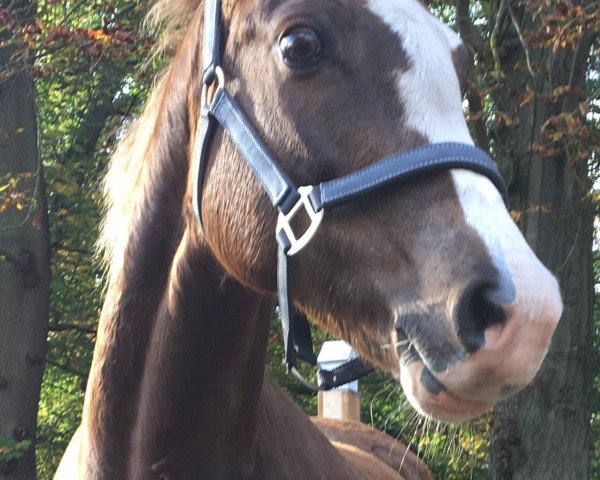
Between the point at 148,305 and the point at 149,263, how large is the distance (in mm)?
111

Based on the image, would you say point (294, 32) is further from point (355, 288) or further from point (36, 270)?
A: point (36, 270)

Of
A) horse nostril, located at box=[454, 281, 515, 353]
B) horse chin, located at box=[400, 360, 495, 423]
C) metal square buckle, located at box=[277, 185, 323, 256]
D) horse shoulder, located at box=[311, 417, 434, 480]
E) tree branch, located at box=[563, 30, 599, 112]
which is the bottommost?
horse shoulder, located at box=[311, 417, 434, 480]

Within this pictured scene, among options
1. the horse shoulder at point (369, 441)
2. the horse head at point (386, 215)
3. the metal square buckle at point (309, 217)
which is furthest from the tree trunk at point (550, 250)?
the metal square buckle at point (309, 217)

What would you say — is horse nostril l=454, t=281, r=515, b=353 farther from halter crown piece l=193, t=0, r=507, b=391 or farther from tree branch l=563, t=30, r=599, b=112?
tree branch l=563, t=30, r=599, b=112

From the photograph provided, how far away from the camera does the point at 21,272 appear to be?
7777 mm

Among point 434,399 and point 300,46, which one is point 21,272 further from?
point 434,399

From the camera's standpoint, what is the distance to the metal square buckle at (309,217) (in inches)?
75.4

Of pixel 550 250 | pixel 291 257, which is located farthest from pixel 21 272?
pixel 291 257

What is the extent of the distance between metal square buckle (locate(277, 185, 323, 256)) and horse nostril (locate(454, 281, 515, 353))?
1.35ft

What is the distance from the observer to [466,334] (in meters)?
1.62

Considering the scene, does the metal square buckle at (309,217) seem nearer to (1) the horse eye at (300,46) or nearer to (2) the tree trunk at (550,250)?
(1) the horse eye at (300,46)

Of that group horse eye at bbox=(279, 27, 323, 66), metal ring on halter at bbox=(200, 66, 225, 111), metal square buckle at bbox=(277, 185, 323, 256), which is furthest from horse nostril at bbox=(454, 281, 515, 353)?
metal ring on halter at bbox=(200, 66, 225, 111)

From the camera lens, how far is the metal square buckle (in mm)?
1916

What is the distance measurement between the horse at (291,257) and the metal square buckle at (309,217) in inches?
0.8
